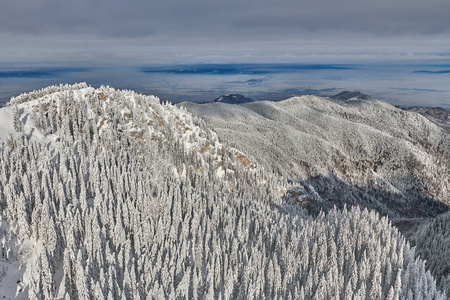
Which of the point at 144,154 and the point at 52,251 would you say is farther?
the point at 144,154

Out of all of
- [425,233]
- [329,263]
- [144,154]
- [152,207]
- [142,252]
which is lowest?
[425,233]

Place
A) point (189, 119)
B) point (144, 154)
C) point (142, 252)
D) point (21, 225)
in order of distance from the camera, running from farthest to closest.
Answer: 1. point (189, 119)
2. point (144, 154)
3. point (142, 252)
4. point (21, 225)

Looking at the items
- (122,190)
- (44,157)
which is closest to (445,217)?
(122,190)

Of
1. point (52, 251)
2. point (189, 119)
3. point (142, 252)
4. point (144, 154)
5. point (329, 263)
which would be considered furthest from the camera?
point (189, 119)

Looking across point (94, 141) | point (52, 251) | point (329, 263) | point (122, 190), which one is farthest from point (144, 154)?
point (329, 263)

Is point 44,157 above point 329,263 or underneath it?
above

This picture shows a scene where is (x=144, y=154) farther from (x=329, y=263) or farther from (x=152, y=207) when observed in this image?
(x=329, y=263)
